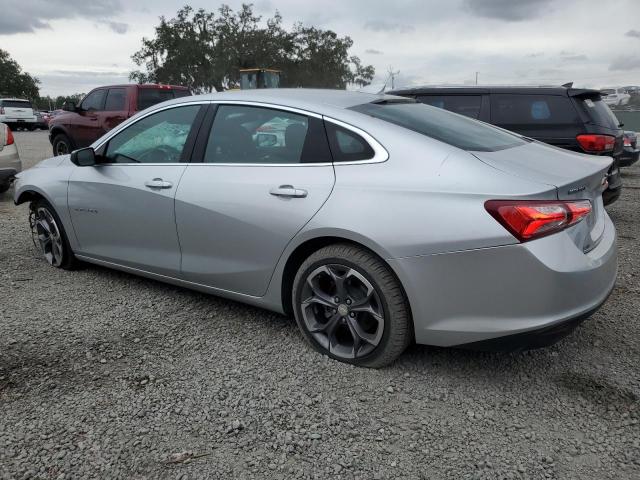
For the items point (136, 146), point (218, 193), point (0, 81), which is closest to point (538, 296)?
point (218, 193)

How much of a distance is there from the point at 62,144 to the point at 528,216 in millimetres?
11690

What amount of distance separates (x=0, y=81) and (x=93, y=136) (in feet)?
248

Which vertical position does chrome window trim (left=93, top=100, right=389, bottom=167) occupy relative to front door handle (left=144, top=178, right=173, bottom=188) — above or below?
above

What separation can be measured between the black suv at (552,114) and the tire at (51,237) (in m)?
4.68

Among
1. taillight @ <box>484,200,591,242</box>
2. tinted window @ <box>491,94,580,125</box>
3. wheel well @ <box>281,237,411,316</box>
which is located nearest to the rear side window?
wheel well @ <box>281,237,411,316</box>

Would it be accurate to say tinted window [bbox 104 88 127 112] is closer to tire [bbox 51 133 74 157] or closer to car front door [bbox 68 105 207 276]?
tire [bbox 51 133 74 157]

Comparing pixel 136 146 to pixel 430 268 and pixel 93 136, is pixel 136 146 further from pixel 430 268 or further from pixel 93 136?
pixel 93 136

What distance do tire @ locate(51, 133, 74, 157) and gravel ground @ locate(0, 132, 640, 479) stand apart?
28.6ft

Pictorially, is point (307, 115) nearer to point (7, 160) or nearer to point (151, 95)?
point (7, 160)

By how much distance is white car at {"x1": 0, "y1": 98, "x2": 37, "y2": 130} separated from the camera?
103ft

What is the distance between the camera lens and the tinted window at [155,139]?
3666 mm

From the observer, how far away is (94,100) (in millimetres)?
10992

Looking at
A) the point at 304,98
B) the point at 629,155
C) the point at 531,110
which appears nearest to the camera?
the point at 304,98

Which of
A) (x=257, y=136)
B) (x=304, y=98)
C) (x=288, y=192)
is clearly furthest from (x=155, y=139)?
(x=288, y=192)
